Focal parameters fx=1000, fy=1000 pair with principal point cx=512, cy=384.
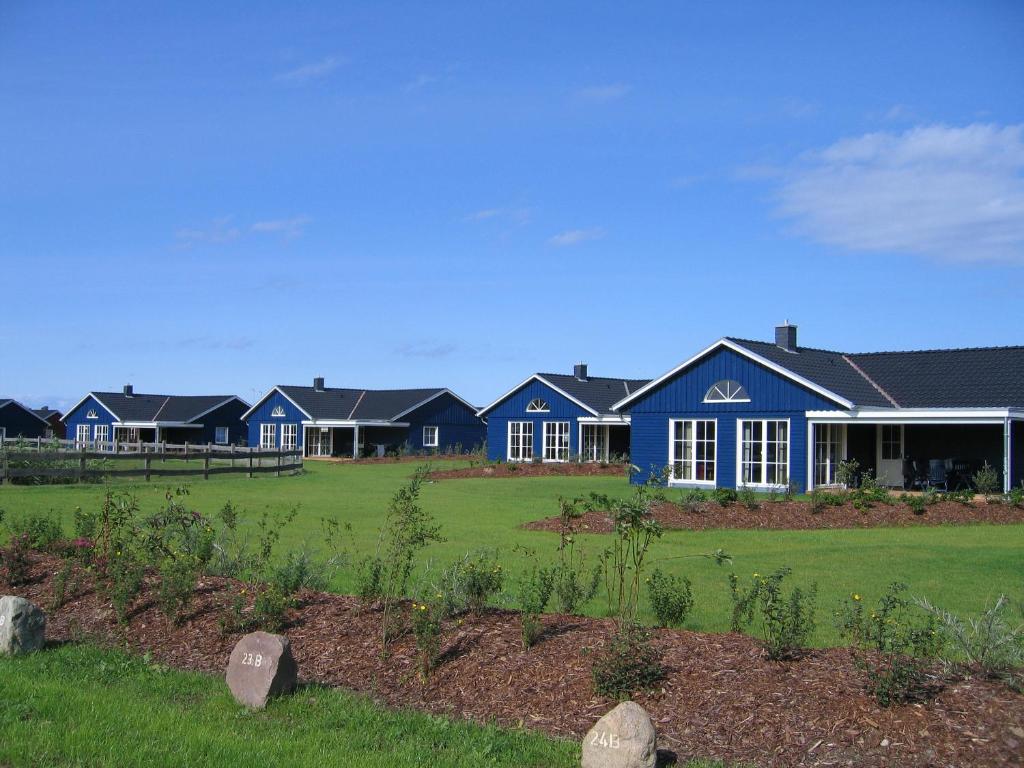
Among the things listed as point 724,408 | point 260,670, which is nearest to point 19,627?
point 260,670

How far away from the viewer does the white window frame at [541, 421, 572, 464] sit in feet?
145

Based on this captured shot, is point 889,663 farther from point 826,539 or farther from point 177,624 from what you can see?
point 826,539

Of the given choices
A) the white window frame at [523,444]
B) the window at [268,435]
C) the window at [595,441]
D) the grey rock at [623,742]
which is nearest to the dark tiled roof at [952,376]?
the window at [595,441]

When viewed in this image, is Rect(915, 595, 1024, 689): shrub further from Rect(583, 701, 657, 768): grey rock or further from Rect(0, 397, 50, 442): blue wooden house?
Rect(0, 397, 50, 442): blue wooden house

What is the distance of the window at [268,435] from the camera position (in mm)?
57219

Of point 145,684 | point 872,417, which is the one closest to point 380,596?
point 145,684

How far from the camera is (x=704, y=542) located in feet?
53.8

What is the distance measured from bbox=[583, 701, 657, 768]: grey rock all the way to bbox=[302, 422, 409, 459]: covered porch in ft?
160

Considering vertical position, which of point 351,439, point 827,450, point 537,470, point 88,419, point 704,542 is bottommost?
point 704,542

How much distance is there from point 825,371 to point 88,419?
171 ft

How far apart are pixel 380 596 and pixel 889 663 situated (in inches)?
171

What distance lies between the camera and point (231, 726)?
6.05 m

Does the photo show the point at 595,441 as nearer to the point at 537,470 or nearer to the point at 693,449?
the point at 537,470

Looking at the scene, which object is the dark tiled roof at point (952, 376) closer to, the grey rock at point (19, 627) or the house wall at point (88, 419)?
the grey rock at point (19, 627)
